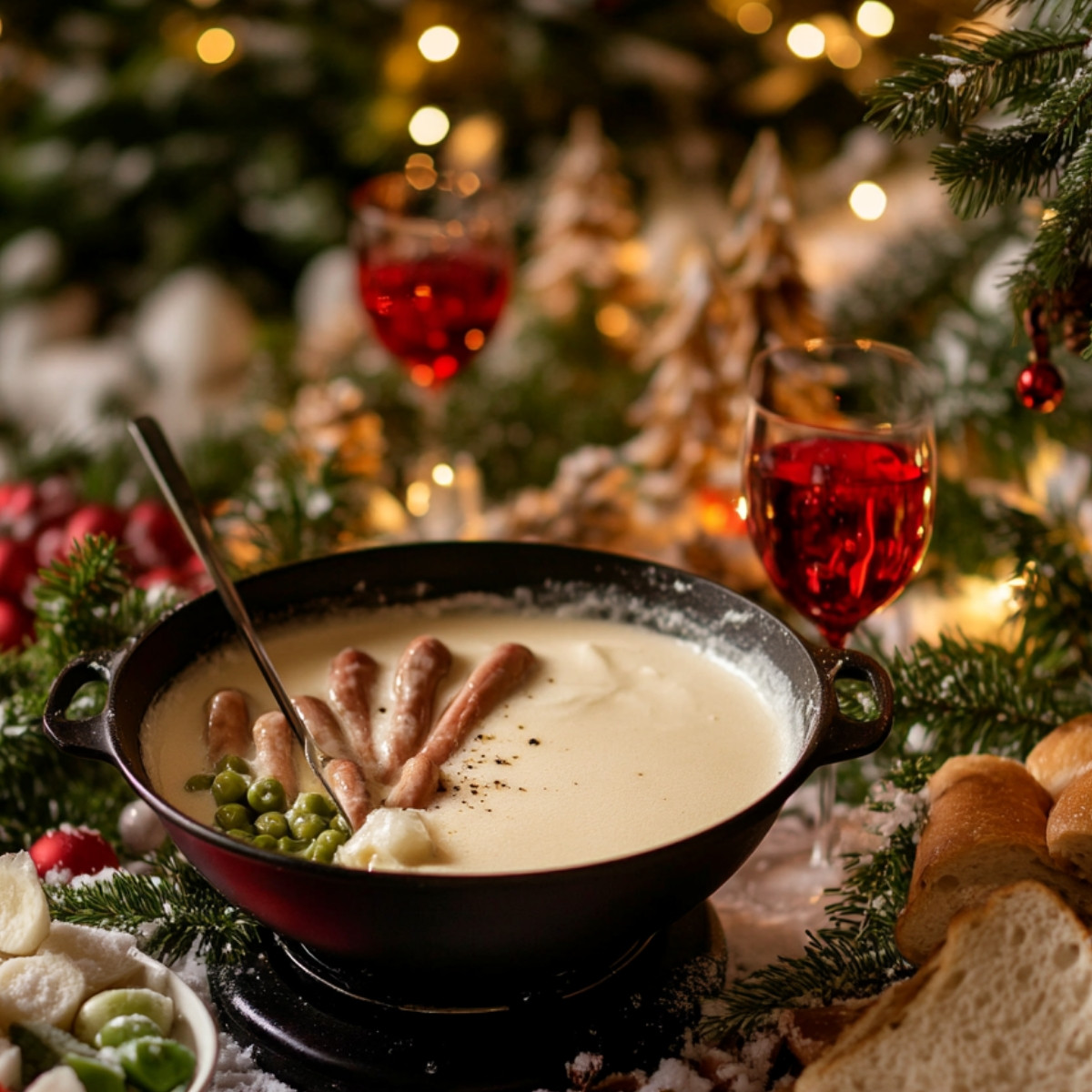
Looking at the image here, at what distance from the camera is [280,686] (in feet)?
3.43

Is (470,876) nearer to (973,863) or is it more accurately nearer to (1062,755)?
(973,863)

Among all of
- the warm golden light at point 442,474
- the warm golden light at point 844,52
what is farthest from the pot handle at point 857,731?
the warm golden light at point 844,52

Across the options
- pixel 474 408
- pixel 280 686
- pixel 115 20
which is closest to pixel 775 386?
pixel 280 686

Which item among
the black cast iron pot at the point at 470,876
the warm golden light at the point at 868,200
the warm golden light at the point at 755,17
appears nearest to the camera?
the black cast iron pot at the point at 470,876

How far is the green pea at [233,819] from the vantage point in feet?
3.10

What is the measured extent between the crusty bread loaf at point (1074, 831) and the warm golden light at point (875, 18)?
6.11 feet

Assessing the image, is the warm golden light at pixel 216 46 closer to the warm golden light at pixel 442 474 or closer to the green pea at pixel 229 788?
the warm golden light at pixel 442 474

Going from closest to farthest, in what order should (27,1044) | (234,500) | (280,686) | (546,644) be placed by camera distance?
1. (27,1044)
2. (280,686)
3. (546,644)
4. (234,500)

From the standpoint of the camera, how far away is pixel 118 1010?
86 centimetres

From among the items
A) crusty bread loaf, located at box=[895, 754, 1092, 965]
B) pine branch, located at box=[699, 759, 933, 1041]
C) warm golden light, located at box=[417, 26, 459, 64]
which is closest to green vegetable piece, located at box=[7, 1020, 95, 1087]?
pine branch, located at box=[699, 759, 933, 1041]

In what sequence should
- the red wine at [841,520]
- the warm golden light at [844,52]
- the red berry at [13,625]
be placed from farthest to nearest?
the warm golden light at [844,52]
the red berry at [13,625]
the red wine at [841,520]

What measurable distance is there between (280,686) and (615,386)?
4.45ft

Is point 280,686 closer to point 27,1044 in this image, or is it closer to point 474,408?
point 27,1044

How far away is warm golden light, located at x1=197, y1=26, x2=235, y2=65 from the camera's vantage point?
9.39 feet
